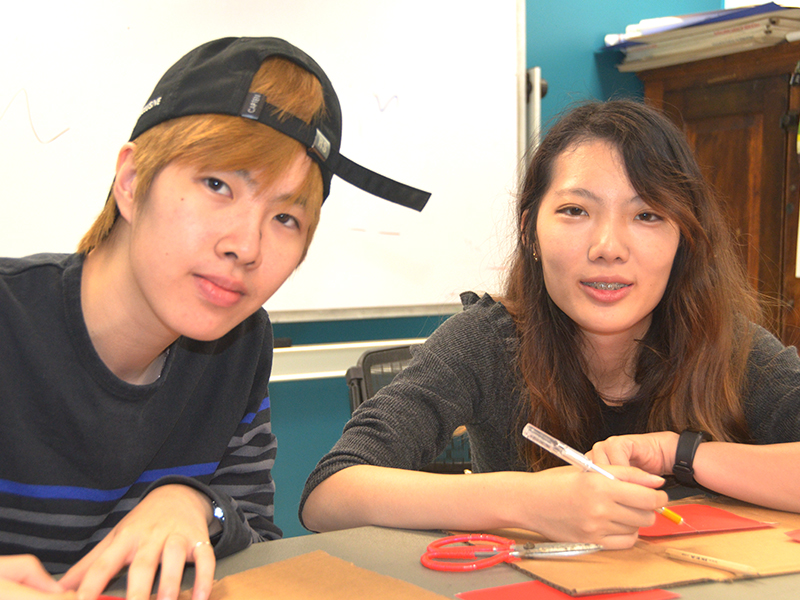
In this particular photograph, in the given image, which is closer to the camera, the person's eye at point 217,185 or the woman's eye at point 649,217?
the person's eye at point 217,185

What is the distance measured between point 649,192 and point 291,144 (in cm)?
58

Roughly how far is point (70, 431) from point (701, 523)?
75cm

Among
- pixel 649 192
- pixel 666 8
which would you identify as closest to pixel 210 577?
pixel 649 192

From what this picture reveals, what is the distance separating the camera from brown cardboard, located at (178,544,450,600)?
614 millimetres

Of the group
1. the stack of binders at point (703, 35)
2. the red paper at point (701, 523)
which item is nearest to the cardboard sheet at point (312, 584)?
the red paper at point (701, 523)

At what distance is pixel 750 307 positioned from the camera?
1238mm

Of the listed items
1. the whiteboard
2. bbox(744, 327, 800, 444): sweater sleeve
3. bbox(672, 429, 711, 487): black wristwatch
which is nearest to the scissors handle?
bbox(672, 429, 711, 487): black wristwatch

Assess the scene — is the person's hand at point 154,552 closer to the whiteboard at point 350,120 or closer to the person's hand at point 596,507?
the person's hand at point 596,507

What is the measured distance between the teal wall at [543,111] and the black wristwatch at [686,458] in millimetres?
1182

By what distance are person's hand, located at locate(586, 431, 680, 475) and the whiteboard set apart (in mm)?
767

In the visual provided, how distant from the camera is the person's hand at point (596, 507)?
0.74 meters

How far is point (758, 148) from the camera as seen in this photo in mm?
2398

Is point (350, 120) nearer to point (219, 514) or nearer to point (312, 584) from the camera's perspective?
point (219, 514)

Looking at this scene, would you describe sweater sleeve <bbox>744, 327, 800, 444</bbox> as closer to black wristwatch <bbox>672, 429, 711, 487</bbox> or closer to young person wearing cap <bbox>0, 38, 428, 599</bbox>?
black wristwatch <bbox>672, 429, 711, 487</bbox>
